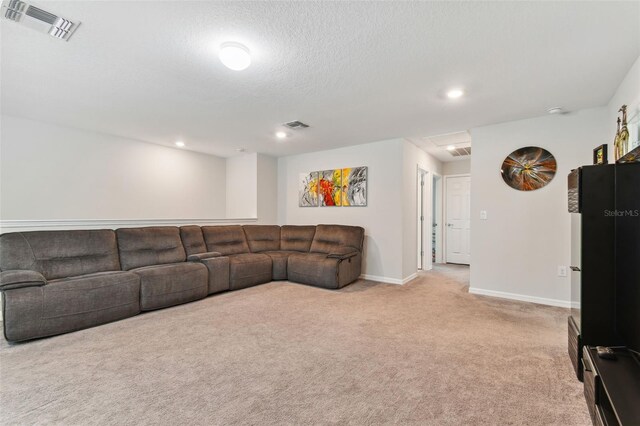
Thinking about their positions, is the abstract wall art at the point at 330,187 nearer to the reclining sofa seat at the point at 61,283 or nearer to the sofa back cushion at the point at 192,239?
the sofa back cushion at the point at 192,239

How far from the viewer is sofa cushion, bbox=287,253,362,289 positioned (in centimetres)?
432

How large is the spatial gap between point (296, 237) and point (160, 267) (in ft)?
8.08

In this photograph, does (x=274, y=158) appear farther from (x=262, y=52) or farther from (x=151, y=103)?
(x=262, y=52)

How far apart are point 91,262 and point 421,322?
3.84 meters

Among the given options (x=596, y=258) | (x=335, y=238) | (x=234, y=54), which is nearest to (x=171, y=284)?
(x=335, y=238)

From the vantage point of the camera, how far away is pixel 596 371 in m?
1.55

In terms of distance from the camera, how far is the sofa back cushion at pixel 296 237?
544 centimetres

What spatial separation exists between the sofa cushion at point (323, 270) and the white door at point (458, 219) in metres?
3.09

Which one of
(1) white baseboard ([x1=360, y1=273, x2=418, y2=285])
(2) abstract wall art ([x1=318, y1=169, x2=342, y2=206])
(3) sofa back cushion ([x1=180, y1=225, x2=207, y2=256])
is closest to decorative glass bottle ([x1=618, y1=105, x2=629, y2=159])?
(1) white baseboard ([x1=360, y1=273, x2=418, y2=285])

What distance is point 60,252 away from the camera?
327 centimetres

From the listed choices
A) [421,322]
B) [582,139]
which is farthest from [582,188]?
[582,139]

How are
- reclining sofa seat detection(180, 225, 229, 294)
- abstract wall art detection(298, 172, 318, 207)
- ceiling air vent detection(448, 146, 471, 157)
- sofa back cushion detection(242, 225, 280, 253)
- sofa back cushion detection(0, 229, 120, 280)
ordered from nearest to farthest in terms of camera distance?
sofa back cushion detection(0, 229, 120, 280), reclining sofa seat detection(180, 225, 229, 294), sofa back cushion detection(242, 225, 280, 253), ceiling air vent detection(448, 146, 471, 157), abstract wall art detection(298, 172, 318, 207)

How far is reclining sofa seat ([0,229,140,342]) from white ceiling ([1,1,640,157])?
1.58m

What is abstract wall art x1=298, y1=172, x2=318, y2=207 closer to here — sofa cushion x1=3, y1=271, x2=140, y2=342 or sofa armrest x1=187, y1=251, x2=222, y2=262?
sofa armrest x1=187, y1=251, x2=222, y2=262
